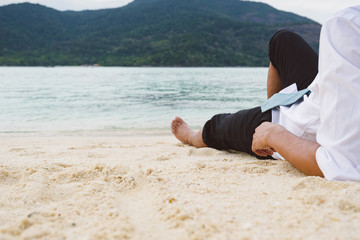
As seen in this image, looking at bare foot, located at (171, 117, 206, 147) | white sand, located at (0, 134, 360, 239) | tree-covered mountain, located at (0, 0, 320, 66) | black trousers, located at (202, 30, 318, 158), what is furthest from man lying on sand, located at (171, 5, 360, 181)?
tree-covered mountain, located at (0, 0, 320, 66)

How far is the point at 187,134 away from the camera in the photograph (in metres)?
3.02

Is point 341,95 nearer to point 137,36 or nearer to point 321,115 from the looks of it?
point 321,115

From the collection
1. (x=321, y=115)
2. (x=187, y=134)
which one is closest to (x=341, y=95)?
(x=321, y=115)

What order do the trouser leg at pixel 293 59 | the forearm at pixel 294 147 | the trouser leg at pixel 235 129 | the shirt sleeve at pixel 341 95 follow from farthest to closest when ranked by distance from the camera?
the trouser leg at pixel 293 59 → the trouser leg at pixel 235 129 → the forearm at pixel 294 147 → the shirt sleeve at pixel 341 95

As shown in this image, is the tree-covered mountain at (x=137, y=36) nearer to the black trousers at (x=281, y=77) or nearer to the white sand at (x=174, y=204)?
the black trousers at (x=281, y=77)

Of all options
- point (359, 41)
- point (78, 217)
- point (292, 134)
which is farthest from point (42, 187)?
point (359, 41)

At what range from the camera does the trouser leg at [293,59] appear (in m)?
2.07

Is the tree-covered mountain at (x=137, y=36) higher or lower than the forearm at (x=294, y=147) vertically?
higher

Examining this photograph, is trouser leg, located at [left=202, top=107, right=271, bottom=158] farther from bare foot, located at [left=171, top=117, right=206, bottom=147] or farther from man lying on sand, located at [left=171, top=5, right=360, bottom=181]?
bare foot, located at [left=171, top=117, right=206, bottom=147]

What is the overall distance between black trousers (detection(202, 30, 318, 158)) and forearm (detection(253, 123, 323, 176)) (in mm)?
321

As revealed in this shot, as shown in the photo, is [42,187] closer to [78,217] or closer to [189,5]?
[78,217]

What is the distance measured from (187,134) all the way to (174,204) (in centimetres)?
187

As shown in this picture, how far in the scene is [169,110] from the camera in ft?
23.4

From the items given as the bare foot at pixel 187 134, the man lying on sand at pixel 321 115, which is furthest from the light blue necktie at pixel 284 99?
the bare foot at pixel 187 134
